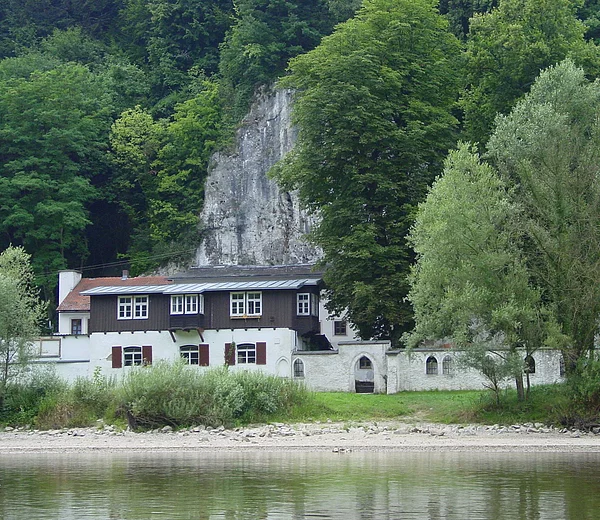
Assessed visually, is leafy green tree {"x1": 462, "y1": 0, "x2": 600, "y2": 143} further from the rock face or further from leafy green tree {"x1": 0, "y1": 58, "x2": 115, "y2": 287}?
leafy green tree {"x1": 0, "y1": 58, "x2": 115, "y2": 287}

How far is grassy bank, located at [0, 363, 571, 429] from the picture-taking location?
144ft

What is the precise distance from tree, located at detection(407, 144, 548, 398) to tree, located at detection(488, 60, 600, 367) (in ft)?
2.53

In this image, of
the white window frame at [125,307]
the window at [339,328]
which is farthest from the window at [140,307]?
the window at [339,328]

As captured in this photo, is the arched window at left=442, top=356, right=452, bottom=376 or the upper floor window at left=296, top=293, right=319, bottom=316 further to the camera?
the upper floor window at left=296, top=293, right=319, bottom=316

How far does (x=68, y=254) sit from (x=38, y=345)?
73.6 ft

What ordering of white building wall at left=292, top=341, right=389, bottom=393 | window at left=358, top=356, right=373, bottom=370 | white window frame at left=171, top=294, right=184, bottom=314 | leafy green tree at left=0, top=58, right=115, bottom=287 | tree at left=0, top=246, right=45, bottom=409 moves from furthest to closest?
leafy green tree at left=0, top=58, right=115, bottom=287 → white window frame at left=171, top=294, right=184, bottom=314 → window at left=358, top=356, right=373, bottom=370 → white building wall at left=292, top=341, right=389, bottom=393 → tree at left=0, top=246, right=45, bottom=409

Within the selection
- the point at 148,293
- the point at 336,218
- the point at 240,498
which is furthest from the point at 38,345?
the point at 240,498

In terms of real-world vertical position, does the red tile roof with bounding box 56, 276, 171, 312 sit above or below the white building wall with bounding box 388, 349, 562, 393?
above

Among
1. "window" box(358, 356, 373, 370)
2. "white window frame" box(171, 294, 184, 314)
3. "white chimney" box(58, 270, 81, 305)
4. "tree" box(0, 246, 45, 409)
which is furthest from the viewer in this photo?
"white chimney" box(58, 270, 81, 305)

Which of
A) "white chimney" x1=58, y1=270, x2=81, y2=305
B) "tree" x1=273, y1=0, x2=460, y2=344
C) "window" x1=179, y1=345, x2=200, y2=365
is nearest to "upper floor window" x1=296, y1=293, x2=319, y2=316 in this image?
"tree" x1=273, y1=0, x2=460, y2=344

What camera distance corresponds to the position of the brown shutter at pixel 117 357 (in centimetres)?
6022

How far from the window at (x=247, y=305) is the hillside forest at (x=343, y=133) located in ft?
15.0

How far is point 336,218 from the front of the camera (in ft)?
187

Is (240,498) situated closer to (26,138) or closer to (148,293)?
(148,293)
